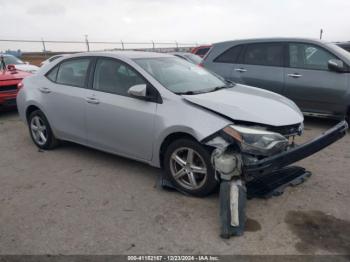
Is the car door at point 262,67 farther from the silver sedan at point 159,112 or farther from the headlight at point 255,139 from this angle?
the headlight at point 255,139

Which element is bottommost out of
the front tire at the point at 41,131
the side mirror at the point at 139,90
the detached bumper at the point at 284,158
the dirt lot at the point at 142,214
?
the dirt lot at the point at 142,214

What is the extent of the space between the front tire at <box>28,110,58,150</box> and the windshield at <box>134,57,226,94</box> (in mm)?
2018

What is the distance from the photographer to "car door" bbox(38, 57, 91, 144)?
4961 millimetres

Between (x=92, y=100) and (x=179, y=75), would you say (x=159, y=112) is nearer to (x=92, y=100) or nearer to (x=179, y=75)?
(x=179, y=75)

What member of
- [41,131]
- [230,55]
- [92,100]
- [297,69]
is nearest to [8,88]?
[41,131]

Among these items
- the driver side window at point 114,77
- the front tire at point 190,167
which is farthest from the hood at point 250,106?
the driver side window at point 114,77

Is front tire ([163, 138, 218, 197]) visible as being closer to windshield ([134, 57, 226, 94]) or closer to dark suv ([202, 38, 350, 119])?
windshield ([134, 57, 226, 94])

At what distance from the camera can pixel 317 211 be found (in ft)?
11.6

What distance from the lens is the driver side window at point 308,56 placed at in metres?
6.54

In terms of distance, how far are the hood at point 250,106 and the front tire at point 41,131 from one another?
267 centimetres

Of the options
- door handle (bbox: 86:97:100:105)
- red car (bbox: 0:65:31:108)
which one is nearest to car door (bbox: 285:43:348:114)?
door handle (bbox: 86:97:100:105)

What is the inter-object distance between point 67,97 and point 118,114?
110 centimetres

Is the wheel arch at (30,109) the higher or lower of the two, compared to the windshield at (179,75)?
lower

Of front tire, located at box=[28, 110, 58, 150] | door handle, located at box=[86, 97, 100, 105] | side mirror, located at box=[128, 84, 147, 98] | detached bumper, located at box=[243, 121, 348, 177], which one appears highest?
side mirror, located at box=[128, 84, 147, 98]
